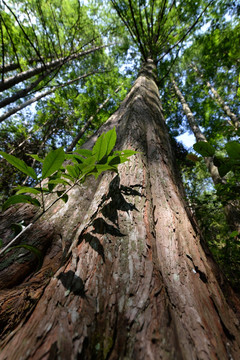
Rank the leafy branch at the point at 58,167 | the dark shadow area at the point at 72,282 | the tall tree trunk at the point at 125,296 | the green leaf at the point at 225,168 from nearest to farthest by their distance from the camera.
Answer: the tall tree trunk at the point at 125,296
the dark shadow area at the point at 72,282
the leafy branch at the point at 58,167
the green leaf at the point at 225,168

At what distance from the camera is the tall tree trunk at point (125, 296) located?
414 mm

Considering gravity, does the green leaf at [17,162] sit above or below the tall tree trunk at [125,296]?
above

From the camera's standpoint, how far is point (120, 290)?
0.54 metres

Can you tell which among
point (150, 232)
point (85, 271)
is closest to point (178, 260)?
point (150, 232)

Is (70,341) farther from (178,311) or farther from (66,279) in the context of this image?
(178,311)

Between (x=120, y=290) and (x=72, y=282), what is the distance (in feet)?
0.58

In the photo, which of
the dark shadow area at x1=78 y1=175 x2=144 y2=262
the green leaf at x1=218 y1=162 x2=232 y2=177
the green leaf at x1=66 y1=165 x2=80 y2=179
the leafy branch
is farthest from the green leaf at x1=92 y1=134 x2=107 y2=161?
the green leaf at x1=218 y1=162 x2=232 y2=177

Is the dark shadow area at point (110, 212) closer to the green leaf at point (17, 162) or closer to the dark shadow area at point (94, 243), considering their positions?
the dark shadow area at point (94, 243)

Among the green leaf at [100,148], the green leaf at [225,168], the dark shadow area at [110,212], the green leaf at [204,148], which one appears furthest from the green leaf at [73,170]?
the green leaf at [225,168]

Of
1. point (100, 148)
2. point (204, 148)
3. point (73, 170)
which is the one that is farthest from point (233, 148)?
point (73, 170)

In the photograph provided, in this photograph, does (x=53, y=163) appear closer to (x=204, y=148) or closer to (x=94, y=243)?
(x=94, y=243)

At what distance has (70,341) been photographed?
15.7 inches

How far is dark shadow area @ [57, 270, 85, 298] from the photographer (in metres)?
0.52

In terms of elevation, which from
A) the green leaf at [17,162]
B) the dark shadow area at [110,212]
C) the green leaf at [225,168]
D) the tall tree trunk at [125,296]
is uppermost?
the green leaf at [17,162]
